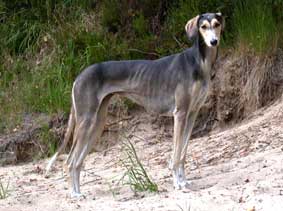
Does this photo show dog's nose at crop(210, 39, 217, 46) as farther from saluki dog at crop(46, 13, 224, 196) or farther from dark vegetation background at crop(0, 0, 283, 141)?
dark vegetation background at crop(0, 0, 283, 141)

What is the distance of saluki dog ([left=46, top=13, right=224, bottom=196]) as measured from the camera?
939 cm

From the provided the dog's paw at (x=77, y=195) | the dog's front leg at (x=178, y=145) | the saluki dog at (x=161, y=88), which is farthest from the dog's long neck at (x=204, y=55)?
the dog's paw at (x=77, y=195)

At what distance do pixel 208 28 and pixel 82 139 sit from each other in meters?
1.84

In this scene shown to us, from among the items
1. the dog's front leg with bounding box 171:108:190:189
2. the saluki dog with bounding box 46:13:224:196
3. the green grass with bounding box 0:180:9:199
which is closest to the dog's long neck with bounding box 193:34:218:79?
the saluki dog with bounding box 46:13:224:196

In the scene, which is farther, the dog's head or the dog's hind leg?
the dog's hind leg

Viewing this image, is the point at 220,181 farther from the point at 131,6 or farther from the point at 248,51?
the point at 131,6

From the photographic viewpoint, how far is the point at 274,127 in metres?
10.6

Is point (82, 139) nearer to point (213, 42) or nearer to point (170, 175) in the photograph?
point (170, 175)

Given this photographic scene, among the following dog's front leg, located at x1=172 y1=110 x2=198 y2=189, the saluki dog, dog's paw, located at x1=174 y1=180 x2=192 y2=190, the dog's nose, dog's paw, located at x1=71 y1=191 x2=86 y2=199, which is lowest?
dog's paw, located at x1=71 y1=191 x2=86 y2=199

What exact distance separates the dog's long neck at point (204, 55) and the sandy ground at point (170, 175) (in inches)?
44.1

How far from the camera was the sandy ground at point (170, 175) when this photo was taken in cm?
859

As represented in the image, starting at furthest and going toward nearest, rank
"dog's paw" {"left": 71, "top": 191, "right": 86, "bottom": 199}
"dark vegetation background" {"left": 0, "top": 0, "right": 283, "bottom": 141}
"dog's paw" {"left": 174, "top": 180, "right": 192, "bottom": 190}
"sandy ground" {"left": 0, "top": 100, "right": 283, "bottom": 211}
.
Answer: "dark vegetation background" {"left": 0, "top": 0, "right": 283, "bottom": 141} → "dog's paw" {"left": 71, "top": 191, "right": 86, "bottom": 199} → "dog's paw" {"left": 174, "top": 180, "right": 192, "bottom": 190} → "sandy ground" {"left": 0, "top": 100, "right": 283, "bottom": 211}

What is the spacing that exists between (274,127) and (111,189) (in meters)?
2.14

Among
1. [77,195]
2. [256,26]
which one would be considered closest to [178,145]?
[77,195]
